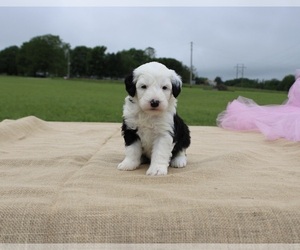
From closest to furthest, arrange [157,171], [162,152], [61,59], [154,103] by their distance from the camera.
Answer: [154,103]
[157,171]
[162,152]
[61,59]

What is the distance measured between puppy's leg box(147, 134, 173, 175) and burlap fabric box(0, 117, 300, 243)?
0.14m

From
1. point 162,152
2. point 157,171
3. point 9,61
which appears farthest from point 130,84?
point 9,61

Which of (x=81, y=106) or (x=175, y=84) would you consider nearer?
(x=175, y=84)

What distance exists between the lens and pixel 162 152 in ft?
11.0

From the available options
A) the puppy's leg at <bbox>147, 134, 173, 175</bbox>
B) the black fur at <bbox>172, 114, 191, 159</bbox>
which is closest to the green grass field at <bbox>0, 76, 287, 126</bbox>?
the black fur at <bbox>172, 114, 191, 159</bbox>

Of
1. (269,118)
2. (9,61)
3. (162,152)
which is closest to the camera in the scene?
(162,152)

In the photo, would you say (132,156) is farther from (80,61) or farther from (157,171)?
(80,61)

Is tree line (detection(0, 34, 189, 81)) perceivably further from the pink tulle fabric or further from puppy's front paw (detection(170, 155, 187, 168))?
puppy's front paw (detection(170, 155, 187, 168))

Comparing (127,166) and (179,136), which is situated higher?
(179,136)

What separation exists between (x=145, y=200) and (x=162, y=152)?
927 millimetres

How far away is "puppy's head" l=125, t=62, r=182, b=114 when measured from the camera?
3.12 m

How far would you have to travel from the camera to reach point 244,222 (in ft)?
7.18

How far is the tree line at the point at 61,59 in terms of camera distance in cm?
8262

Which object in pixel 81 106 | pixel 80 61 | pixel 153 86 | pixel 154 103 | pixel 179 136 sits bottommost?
pixel 80 61
